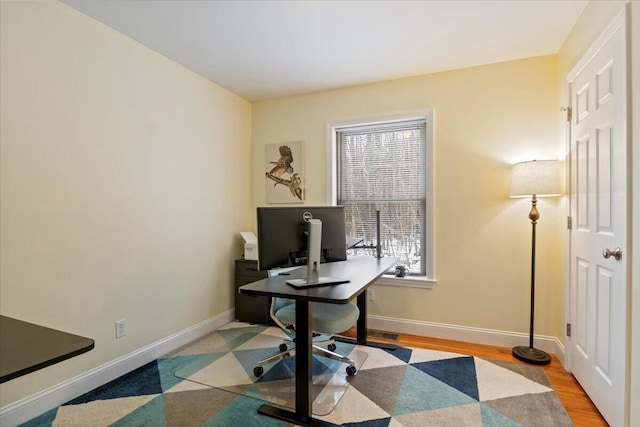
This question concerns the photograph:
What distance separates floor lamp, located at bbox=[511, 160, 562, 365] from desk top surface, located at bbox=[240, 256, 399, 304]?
3.64 ft

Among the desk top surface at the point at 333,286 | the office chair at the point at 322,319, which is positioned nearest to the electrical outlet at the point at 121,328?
the office chair at the point at 322,319

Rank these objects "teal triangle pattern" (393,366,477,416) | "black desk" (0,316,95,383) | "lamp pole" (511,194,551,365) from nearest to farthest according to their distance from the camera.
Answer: "black desk" (0,316,95,383), "teal triangle pattern" (393,366,477,416), "lamp pole" (511,194,551,365)

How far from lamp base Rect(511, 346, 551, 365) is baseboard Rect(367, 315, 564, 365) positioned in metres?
0.11

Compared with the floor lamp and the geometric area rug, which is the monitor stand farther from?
the floor lamp

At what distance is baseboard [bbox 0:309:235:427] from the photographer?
1.79 metres

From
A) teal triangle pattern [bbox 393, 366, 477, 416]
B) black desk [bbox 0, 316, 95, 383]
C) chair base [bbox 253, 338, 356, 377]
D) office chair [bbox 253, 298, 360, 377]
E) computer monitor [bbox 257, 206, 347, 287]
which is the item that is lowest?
teal triangle pattern [bbox 393, 366, 477, 416]

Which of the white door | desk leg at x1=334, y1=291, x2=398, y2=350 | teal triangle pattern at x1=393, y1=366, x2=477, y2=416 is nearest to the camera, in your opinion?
the white door

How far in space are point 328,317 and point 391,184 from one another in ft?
5.70

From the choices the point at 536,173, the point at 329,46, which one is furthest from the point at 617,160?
Result: the point at 329,46

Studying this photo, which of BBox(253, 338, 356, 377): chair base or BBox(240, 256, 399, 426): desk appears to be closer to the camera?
BBox(240, 256, 399, 426): desk

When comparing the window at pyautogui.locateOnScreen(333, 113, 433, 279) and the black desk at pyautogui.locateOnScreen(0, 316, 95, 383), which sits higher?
the window at pyautogui.locateOnScreen(333, 113, 433, 279)

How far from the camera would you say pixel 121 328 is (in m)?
2.37

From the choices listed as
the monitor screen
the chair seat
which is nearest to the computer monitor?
the monitor screen

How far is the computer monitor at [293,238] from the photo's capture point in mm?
1829
